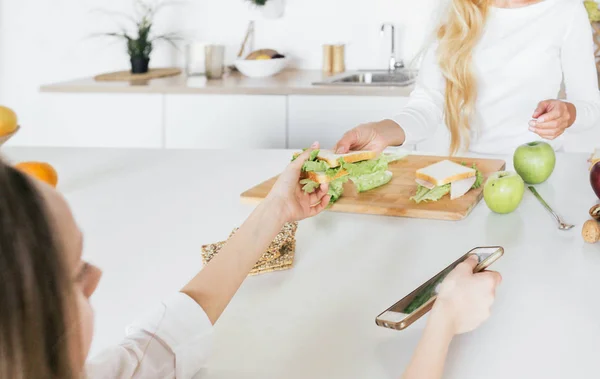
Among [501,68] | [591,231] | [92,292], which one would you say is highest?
[501,68]

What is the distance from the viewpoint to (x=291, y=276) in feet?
3.47

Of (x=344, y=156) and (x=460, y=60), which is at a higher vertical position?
(x=460, y=60)

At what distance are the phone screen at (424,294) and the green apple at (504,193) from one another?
1.46 feet

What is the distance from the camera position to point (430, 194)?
1399 mm

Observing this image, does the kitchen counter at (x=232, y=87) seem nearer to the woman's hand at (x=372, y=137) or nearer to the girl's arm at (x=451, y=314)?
the woman's hand at (x=372, y=137)

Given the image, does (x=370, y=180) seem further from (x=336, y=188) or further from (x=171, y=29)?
(x=171, y=29)

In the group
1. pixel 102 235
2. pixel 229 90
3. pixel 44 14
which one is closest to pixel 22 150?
pixel 102 235

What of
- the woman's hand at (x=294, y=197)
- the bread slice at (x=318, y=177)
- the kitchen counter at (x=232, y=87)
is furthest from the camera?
the kitchen counter at (x=232, y=87)

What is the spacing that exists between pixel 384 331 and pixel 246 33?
2837 mm

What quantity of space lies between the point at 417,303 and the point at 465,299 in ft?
0.19

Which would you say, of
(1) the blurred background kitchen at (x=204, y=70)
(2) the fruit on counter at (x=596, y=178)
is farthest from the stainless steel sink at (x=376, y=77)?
(2) the fruit on counter at (x=596, y=178)

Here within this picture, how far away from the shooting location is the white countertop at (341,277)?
2.68 feet

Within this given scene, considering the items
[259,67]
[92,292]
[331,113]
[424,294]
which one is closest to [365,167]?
[424,294]

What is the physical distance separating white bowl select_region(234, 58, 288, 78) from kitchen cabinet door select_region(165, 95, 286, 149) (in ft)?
1.14
